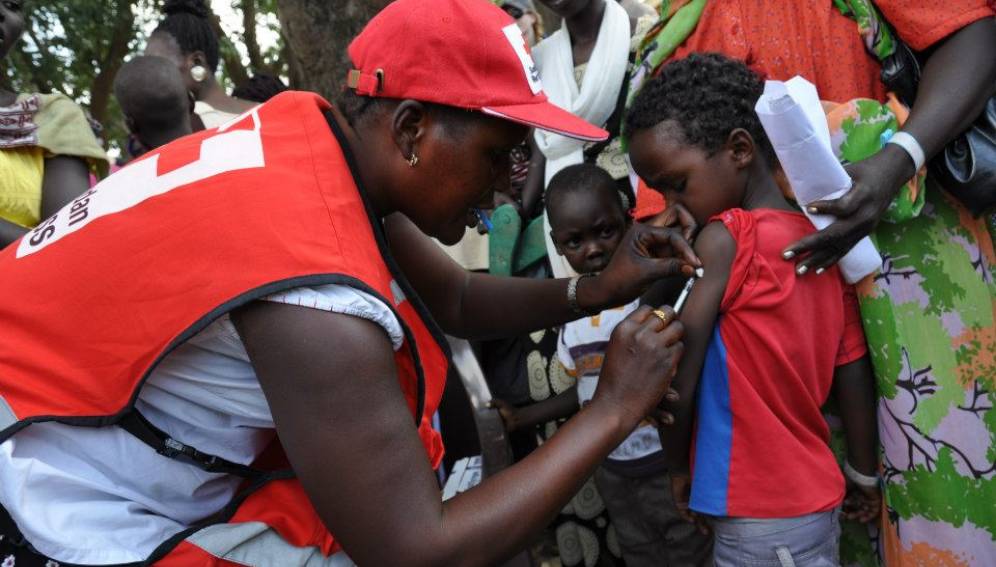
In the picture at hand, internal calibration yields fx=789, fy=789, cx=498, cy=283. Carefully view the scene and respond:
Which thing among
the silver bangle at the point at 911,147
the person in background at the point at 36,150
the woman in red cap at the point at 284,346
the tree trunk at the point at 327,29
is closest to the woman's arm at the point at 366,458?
the woman in red cap at the point at 284,346

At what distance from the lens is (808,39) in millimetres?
2139

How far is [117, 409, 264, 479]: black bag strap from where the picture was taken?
1.46 meters

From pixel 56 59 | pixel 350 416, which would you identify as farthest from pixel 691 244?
pixel 56 59

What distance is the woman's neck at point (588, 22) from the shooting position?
134 inches

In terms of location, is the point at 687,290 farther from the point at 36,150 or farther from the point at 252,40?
the point at 252,40

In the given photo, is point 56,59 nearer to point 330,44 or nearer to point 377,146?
point 330,44

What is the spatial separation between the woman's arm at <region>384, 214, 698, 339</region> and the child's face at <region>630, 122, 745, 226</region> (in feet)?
0.47

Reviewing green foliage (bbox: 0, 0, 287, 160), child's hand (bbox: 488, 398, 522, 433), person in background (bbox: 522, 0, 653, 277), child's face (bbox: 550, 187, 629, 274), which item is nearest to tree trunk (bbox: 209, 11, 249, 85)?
green foliage (bbox: 0, 0, 287, 160)

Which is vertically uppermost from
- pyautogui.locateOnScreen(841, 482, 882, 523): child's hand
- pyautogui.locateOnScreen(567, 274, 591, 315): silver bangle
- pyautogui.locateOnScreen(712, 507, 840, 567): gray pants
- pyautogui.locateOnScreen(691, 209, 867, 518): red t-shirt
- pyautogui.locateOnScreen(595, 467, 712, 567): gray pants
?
pyautogui.locateOnScreen(567, 274, 591, 315): silver bangle

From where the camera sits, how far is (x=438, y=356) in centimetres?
172

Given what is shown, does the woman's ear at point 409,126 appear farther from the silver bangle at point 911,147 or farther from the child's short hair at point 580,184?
the child's short hair at point 580,184

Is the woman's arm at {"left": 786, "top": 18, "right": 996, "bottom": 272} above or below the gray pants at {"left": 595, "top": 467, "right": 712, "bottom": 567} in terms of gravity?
above

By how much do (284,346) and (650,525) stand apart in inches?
78.7

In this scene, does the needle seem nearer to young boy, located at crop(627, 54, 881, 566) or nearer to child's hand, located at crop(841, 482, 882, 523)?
young boy, located at crop(627, 54, 881, 566)
